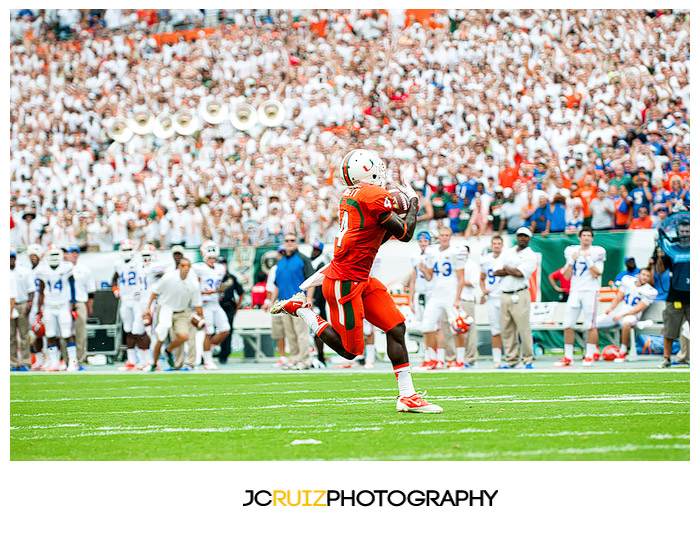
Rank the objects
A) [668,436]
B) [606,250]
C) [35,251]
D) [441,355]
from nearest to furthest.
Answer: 1. [668,436]
2. [441,355]
3. [606,250]
4. [35,251]

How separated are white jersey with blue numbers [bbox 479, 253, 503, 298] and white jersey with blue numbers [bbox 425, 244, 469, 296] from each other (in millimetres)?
501

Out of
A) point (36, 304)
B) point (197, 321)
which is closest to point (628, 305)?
point (197, 321)

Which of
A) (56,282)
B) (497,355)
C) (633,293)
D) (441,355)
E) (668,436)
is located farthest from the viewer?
(56,282)

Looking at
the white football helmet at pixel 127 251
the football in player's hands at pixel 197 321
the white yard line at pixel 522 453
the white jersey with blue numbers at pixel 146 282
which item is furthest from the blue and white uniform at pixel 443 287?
the white yard line at pixel 522 453

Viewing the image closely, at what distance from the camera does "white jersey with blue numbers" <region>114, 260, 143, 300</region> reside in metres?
12.7

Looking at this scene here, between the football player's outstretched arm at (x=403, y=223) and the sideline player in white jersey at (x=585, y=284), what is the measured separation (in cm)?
604

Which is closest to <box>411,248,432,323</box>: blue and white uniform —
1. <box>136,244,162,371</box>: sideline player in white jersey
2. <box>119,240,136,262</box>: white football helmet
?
<box>136,244,162,371</box>: sideline player in white jersey

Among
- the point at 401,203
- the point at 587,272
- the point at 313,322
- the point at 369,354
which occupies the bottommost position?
the point at 369,354

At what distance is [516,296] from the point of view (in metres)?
10.9

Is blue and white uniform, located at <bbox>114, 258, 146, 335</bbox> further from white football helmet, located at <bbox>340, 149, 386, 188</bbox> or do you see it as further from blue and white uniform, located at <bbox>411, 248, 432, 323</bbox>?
white football helmet, located at <bbox>340, 149, 386, 188</bbox>

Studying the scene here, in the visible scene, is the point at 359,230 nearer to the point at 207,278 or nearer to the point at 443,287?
the point at 443,287

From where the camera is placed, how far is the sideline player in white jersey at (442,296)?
11023 millimetres

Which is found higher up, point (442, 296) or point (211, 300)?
point (442, 296)

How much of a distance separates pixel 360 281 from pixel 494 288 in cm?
601
